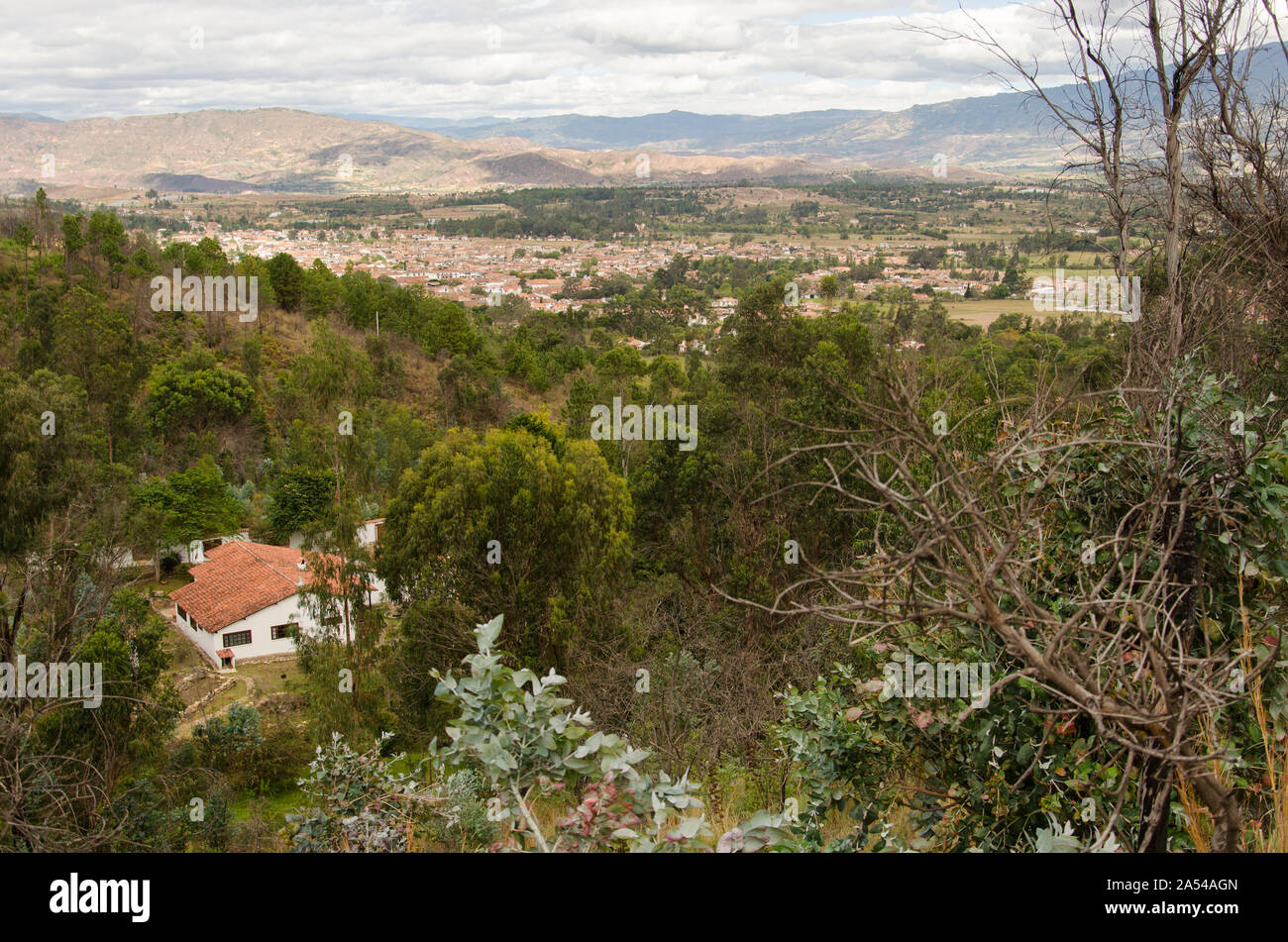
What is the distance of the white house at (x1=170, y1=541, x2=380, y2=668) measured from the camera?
18.6 metres

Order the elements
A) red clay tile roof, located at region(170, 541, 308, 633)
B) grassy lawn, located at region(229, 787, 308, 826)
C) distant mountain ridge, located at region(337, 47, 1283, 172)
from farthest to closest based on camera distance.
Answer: distant mountain ridge, located at region(337, 47, 1283, 172) → red clay tile roof, located at region(170, 541, 308, 633) → grassy lawn, located at region(229, 787, 308, 826)

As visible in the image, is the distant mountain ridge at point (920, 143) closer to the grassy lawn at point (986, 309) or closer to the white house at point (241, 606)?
the grassy lawn at point (986, 309)

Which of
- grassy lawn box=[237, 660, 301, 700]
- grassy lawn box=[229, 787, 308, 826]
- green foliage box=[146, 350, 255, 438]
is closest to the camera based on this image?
grassy lawn box=[229, 787, 308, 826]

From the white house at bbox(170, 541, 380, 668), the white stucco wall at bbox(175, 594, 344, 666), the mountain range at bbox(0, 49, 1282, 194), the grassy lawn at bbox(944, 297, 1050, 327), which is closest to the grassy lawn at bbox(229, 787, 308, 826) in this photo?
the white house at bbox(170, 541, 380, 668)

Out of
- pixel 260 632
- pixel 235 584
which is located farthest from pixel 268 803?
pixel 235 584

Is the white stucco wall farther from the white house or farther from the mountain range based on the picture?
the mountain range

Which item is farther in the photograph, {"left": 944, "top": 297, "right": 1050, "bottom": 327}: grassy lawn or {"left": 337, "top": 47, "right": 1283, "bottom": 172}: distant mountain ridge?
{"left": 337, "top": 47, "right": 1283, "bottom": 172}: distant mountain ridge

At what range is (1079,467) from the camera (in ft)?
10.8

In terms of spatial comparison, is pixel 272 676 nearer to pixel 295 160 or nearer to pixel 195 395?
pixel 195 395

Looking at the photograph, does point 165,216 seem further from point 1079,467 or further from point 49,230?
point 1079,467

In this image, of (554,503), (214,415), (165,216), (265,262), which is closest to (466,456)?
(554,503)

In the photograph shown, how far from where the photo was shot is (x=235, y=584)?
62.9 feet

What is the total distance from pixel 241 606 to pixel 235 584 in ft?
2.88

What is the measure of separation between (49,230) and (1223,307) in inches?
1479
